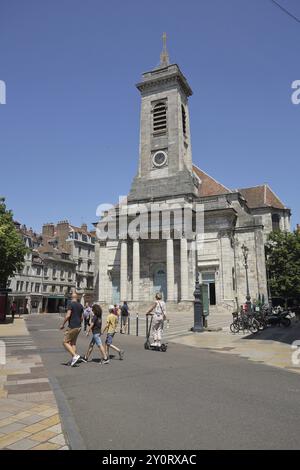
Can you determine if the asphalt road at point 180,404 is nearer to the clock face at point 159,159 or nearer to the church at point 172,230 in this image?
the church at point 172,230

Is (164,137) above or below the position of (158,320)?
above

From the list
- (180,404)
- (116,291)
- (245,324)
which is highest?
(116,291)

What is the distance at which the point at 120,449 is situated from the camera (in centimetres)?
363

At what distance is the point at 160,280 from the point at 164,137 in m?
17.6

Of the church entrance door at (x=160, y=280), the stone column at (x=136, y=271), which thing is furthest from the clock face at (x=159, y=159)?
the church entrance door at (x=160, y=280)

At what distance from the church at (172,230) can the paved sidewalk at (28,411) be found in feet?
90.7

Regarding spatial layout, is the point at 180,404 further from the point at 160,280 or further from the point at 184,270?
the point at 160,280

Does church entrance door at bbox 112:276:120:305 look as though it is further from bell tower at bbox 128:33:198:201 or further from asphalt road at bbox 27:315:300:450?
asphalt road at bbox 27:315:300:450

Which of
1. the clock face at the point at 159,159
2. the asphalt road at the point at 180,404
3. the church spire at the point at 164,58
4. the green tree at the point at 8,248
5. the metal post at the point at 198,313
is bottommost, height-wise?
the asphalt road at the point at 180,404

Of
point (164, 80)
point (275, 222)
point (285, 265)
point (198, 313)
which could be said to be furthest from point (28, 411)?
point (275, 222)

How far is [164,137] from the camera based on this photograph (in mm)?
42500

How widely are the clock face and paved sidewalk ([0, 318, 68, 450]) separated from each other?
35866 millimetres

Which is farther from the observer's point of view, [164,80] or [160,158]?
[164,80]

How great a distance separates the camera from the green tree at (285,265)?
41.4m
